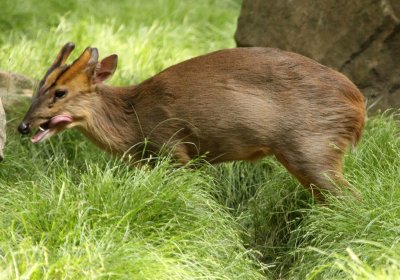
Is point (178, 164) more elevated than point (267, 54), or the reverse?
point (267, 54)

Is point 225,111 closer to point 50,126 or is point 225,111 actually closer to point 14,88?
point 50,126

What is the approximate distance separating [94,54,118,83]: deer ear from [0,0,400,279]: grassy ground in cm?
59

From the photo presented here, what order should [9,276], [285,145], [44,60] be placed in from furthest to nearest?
1. [44,60]
2. [285,145]
3. [9,276]

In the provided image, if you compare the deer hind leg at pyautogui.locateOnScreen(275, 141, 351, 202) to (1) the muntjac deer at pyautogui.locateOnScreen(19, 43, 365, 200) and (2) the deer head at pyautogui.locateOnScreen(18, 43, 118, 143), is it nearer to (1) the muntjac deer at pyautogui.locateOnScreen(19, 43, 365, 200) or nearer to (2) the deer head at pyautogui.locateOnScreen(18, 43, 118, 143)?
(1) the muntjac deer at pyautogui.locateOnScreen(19, 43, 365, 200)

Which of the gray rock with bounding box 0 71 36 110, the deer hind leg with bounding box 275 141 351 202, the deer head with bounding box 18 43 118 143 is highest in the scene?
the deer head with bounding box 18 43 118 143

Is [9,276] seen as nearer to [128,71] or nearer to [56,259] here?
[56,259]

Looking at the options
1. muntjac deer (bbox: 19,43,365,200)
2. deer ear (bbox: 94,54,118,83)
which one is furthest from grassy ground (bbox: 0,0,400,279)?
deer ear (bbox: 94,54,118,83)

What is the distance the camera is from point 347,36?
24.8 ft

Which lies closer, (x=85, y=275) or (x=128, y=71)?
(x=85, y=275)

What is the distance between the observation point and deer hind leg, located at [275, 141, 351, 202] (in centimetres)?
591

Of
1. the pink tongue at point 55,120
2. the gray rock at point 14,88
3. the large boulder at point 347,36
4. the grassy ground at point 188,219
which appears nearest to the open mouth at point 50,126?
the pink tongue at point 55,120

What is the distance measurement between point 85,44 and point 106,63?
7.55 ft

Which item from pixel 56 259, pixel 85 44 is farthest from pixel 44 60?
pixel 56 259

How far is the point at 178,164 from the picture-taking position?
20.0 feet
